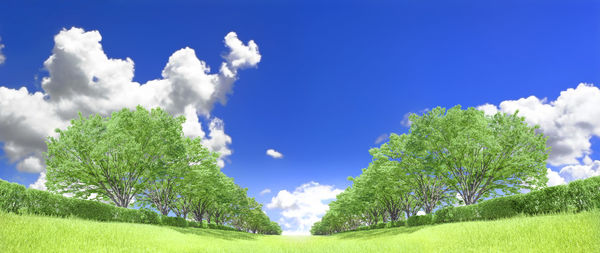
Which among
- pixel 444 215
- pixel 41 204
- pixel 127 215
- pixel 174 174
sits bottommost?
pixel 444 215

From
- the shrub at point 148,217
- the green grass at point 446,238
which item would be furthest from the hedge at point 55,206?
the green grass at point 446,238

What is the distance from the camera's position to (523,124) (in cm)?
2833

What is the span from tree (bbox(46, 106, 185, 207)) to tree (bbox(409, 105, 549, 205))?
24863 millimetres

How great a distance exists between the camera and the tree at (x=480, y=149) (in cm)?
2716

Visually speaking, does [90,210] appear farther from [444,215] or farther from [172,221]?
[444,215]

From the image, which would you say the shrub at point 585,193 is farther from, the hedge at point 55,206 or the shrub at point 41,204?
the shrub at point 41,204

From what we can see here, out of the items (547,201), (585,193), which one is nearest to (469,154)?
(547,201)

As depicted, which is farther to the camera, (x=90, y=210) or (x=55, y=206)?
(x=90, y=210)

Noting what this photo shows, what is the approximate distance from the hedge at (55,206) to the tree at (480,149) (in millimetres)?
26600

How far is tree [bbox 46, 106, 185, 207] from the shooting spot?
2547cm

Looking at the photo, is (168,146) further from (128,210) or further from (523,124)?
(523,124)

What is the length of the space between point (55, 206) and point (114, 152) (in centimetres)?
935

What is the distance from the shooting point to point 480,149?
27.3m

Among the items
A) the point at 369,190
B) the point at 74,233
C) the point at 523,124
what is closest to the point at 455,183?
the point at 523,124
